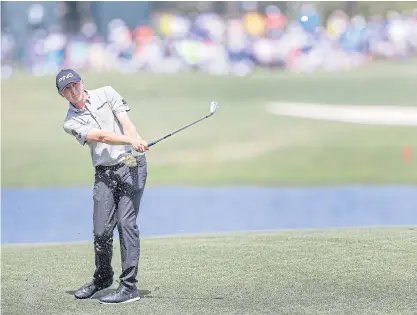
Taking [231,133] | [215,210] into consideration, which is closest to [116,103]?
[215,210]

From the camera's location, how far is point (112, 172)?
6367mm

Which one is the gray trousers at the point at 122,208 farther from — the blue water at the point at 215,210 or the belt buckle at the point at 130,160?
the blue water at the point at 215,210

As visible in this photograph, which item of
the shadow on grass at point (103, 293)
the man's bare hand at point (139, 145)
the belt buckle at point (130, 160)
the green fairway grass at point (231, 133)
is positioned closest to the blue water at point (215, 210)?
the green fairway grass at point (231, 133)

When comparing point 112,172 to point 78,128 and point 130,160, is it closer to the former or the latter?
point 130,160

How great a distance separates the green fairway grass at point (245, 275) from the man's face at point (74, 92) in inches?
48.7

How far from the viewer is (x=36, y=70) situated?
2131cm

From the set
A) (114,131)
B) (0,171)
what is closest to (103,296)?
(114,131)

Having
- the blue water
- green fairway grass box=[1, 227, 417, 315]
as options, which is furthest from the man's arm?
the blue water

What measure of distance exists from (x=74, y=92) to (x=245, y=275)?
5.56 ft

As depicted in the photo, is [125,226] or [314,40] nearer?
[125,226]

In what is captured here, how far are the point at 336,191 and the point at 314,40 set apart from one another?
17.3 ft

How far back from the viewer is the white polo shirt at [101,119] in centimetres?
632

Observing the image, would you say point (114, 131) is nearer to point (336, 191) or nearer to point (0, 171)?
point (336, 191)

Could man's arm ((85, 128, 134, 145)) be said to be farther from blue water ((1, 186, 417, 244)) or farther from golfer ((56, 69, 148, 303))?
blue water ((1, 186, 417, 244))
